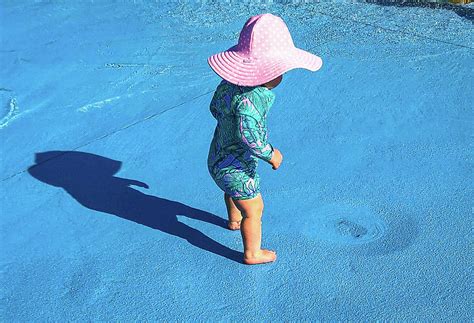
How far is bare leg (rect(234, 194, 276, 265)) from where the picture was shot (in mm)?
2842

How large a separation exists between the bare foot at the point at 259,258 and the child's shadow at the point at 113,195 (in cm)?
9

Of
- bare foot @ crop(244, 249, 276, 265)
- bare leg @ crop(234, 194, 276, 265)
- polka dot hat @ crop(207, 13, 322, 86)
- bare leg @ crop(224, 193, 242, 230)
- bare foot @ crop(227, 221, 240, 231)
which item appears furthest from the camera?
bare foot @ crop(227, 221, 240, 231)

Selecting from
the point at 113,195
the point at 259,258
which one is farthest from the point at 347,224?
the point at 113,195

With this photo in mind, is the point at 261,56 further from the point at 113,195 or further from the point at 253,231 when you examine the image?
the point at 113,195

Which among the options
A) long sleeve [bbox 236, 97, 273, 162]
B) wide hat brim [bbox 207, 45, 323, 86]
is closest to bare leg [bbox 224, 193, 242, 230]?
long sleeve [bbox 236, 97, 273, 162]

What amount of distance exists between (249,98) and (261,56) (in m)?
0.18

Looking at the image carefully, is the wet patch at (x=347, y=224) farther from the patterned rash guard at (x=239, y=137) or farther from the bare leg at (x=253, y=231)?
the patterned rash guard at (x=239, y=137)

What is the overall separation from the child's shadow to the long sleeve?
0.73 metres

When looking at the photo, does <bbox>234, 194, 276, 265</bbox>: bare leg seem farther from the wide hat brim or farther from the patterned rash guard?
the wide hat brim

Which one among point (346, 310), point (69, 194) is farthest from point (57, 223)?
point (346, 310)

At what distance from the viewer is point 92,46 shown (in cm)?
539

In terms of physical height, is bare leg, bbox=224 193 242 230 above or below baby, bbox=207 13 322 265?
below

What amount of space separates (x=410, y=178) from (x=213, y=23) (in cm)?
273

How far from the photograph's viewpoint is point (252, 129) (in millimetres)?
2598
